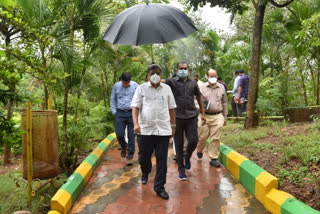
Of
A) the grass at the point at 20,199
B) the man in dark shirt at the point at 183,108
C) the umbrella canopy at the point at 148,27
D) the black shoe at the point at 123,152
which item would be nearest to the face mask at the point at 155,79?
the man in dark shirt at the point at 183,108

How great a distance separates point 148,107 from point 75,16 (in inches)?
110

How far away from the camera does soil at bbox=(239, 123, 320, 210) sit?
4.22 meters

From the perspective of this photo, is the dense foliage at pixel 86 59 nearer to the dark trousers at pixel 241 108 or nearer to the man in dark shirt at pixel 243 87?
the man in dark shirt at pixel 243 87

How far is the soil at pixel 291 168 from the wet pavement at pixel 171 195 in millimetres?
521

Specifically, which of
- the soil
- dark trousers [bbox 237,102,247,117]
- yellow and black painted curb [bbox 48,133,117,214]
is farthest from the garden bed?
dark trousers [bbox 237,102,247,117]

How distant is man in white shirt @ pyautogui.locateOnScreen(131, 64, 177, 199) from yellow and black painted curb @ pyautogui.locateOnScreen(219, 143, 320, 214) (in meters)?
1.34

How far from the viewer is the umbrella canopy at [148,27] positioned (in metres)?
5.66

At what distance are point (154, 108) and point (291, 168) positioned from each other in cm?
241

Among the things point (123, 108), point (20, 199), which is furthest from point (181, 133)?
point (20, 199)

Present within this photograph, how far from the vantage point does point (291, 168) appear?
204 inches

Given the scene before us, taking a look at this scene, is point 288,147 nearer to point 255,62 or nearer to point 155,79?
point 155,79

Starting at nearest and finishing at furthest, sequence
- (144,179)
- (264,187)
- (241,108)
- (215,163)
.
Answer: (264,187), (144,179), (215,163), (241,108)

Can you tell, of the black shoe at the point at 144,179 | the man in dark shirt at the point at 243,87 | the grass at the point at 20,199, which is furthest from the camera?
the man in dark shirt at the point at 243,87

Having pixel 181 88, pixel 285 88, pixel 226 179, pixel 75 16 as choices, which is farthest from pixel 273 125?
pixel 75 16
